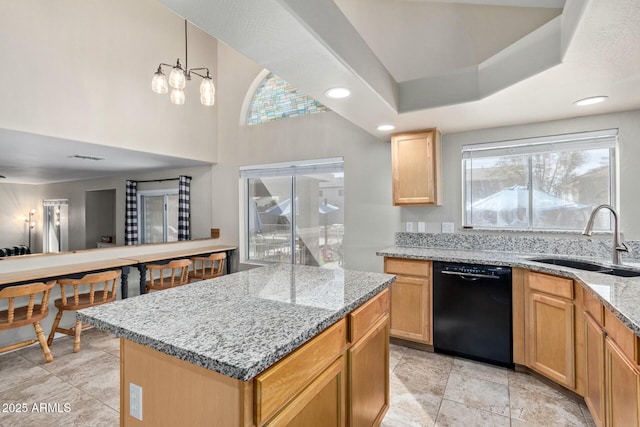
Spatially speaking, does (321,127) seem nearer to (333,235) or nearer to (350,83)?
(333,235)

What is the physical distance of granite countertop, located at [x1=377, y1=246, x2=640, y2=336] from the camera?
138cm

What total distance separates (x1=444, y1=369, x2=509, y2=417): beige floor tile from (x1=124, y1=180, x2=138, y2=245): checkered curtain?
569 centimetres

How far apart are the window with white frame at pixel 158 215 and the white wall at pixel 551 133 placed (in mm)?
4165

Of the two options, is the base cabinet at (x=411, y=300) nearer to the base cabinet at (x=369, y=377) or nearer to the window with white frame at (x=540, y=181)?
the window with white frame at (x=540, y=181)

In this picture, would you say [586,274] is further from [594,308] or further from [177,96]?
[177,96]

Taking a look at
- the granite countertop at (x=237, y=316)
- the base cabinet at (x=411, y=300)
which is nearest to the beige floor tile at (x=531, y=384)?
the base cabinet at (x=411, y=300)

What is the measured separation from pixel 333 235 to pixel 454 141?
1813 mm

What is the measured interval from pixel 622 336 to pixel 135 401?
204 centimetres

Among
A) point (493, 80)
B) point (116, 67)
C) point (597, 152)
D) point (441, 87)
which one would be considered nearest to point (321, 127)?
point (441, 87)

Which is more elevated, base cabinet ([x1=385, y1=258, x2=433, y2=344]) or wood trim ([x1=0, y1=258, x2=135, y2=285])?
wood trim ([x1=0, y1=258, x2=135, y2=285])

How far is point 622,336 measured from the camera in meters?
1.39

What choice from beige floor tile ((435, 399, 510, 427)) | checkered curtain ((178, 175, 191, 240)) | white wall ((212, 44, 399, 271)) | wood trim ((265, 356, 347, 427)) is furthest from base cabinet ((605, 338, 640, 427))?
checkered curtain ((178, 175, 191, 240))

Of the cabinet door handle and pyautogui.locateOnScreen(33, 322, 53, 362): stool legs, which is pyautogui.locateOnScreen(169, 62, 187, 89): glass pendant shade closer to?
pyautogui.locateOnScreen(33, 322, 53, 362): stool legs

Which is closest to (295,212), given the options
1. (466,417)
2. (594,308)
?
(466,417)
